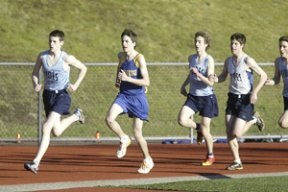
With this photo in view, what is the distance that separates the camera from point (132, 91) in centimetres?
1628

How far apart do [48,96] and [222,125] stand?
1772 cm

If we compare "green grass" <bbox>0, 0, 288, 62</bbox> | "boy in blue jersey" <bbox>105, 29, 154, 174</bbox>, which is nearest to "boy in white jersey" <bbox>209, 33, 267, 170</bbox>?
"boy in blue jersey" <bbox>105, 29, 154, 174</bbox>

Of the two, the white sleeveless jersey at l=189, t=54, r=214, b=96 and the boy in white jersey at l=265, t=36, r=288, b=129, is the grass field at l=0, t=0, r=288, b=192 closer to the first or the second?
the white sleeveless jersey at l=189, t=54, r=214, b=96

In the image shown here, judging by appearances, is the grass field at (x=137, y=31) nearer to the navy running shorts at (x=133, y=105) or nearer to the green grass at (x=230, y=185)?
the navy running shorts at (x=133, y=105)

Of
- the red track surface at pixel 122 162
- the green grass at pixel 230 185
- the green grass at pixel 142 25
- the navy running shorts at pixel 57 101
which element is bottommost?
the red track surface at pixel 122 162

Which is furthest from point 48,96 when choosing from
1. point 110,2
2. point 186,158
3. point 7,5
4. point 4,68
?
point 110,2

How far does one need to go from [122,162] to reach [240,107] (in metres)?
3.12

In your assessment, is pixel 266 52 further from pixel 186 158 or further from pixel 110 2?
pixel 186 158

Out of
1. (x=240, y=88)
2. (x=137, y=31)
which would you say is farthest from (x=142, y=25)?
(x=240, y=88)

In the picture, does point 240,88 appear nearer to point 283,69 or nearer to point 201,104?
point 283,69

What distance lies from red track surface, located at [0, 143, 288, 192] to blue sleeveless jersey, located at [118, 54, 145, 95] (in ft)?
4.17

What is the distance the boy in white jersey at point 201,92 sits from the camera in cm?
1739

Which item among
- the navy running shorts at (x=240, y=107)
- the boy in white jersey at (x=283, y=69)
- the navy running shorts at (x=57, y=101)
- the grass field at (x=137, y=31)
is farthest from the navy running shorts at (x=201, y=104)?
the grass field at (x=137, y=31)

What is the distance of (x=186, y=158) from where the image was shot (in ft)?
66.8
